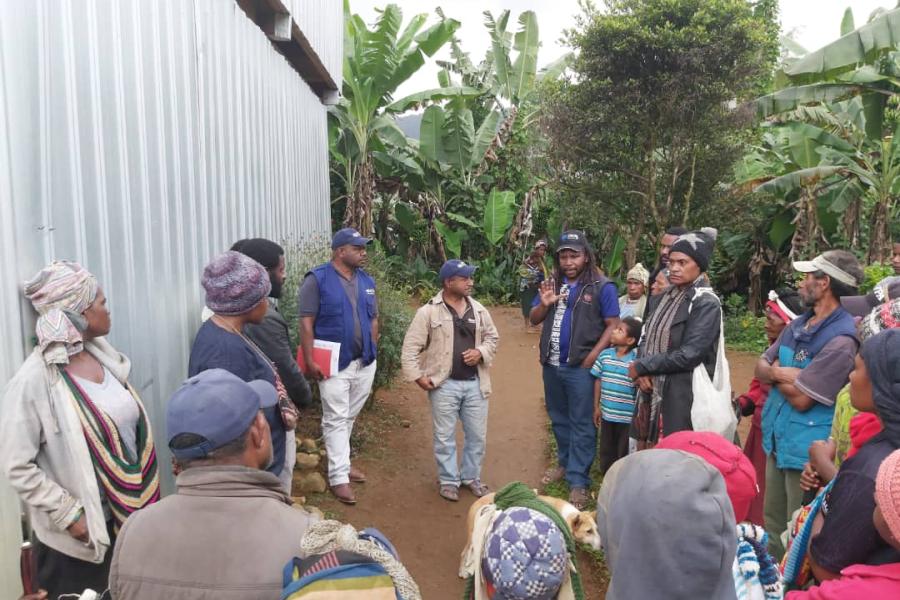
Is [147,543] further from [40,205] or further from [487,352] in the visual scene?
[487,352]

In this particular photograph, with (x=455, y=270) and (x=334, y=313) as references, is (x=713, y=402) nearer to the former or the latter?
(x=455, y=270)

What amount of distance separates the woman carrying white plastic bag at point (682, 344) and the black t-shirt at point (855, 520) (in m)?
1.72

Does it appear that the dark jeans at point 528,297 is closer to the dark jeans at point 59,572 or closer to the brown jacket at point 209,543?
the dark jeans at point 59,572

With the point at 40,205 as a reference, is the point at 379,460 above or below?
below

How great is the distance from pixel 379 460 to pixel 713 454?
400 cm

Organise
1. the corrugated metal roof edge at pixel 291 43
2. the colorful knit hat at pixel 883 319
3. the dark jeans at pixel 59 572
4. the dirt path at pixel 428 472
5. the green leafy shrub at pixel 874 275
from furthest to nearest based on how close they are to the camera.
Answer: the green leafy shrub at pixel 874 275, the corrugated metal roof edge at pixel 291 43, the dirt path at pixel 428 472, the colorful knit hat at pixel 883 319, the dark jeans at pixel 59 572

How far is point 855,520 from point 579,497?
2943 mm

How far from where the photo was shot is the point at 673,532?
5.17 feet

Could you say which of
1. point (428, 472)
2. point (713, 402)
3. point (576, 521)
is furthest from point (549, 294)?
point (576, 521)

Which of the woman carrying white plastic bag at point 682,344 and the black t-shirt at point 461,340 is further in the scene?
the black t-shirt at point 461,340

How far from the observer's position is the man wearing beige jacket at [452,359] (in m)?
4.58

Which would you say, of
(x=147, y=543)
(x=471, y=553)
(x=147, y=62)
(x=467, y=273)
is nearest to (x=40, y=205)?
(x=147, y=62)

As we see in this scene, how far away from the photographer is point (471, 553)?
6.79 ft

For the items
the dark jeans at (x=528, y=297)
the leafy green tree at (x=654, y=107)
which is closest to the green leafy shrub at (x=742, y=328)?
the leafy green tree at (x=654, y=107)
